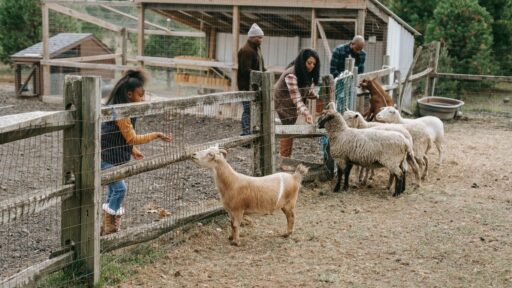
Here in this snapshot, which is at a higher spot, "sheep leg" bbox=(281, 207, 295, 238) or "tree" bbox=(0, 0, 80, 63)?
"tree" bbox=(0, 0, 80, 63)

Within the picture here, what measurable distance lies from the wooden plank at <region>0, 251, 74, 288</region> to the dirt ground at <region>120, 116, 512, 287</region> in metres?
0.51

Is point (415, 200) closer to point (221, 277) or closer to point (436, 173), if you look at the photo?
point (436, 173)

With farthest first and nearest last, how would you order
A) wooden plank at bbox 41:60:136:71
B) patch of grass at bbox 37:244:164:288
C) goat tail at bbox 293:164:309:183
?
wooden plank at bbox 41:60:136:71 < goat tail at bbox 293:164:309:183 < patch of grass at bbox 37:244:164:288

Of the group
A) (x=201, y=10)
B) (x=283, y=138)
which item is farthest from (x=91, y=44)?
(x=283, y=138)

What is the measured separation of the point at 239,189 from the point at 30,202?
2.04 m

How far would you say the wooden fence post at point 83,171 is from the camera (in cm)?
446

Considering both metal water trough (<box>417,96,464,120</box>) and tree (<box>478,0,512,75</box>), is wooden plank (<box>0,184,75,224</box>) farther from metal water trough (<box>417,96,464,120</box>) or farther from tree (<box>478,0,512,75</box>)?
tree (<box>478,0,512,75</box>)

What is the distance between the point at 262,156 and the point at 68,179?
298cm

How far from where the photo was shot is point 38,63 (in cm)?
1731

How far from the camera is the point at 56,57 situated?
18109mm

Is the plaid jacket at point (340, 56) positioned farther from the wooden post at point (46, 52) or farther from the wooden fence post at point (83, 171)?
the wooden post at point (46, 52)

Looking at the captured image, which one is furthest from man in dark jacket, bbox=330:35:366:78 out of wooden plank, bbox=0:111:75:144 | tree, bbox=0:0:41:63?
tree, bbox=0:0:41:63

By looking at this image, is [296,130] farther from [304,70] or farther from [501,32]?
[501,32]

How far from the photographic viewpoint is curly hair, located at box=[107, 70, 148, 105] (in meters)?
5.29
